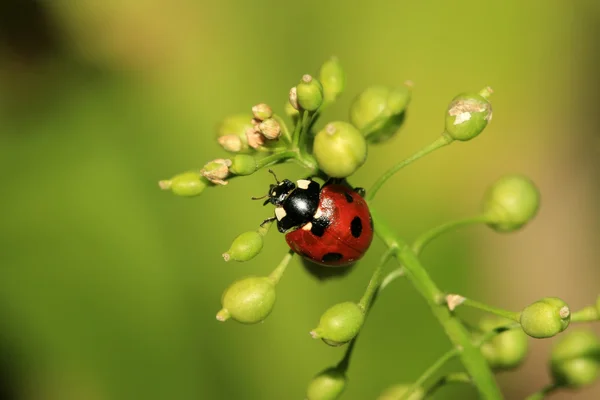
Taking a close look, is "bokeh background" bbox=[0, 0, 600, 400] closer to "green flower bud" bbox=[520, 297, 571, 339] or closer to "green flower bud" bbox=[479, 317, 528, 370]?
"green flower bud" bbox=[479, 317, 528, 370]

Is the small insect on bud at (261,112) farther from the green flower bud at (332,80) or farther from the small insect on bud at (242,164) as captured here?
the green flower bud at (332,80)

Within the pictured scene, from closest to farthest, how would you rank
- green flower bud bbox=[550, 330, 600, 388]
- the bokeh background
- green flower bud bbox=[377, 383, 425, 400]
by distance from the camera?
green flower bud bbox=[377, 383, 425, 400], green flower bud bbox=[550, 330, 600, 388], the bokeh background

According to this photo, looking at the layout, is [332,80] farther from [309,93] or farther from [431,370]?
[431,370]

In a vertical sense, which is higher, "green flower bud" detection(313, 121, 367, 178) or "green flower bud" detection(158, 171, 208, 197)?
"green flower bud" detection(158, 171, 208, 197)

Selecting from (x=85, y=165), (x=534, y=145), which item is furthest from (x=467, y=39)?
(x=85, y=165)

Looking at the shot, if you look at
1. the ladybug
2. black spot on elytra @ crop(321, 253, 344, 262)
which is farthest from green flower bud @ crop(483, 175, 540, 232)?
black spot on elytra @ crop(321, 253, 344, 262)

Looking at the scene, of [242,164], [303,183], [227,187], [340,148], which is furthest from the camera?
[227,187]

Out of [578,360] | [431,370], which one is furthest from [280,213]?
[578,360]
